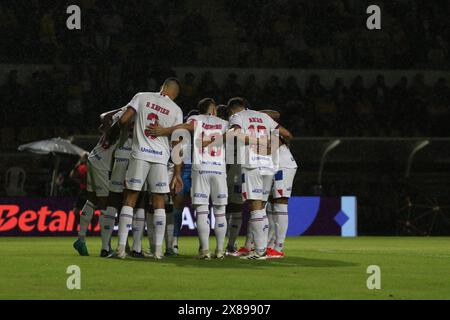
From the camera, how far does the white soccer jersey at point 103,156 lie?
1484cm

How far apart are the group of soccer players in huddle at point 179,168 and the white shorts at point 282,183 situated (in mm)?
15

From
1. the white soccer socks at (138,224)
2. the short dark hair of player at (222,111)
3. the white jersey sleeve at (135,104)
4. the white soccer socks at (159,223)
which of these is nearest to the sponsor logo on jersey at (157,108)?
the white jersey sleeve at (135,104)

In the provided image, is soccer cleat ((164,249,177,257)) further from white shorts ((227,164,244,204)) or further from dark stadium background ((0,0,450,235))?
dark stadium background ((0,0,450,235))

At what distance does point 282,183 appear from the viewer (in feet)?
49.7

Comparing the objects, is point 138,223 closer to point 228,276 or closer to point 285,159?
point 285,159

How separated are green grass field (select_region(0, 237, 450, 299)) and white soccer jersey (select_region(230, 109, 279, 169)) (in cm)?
140

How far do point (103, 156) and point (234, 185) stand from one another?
2.12 metres

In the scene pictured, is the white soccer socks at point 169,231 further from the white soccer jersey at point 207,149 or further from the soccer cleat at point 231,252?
the white soccer jersey at point 207,149

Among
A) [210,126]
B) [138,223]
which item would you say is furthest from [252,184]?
[138,223]

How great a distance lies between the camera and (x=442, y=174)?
26.9 meters

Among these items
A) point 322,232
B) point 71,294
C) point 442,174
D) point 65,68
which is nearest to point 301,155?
point 322,232
